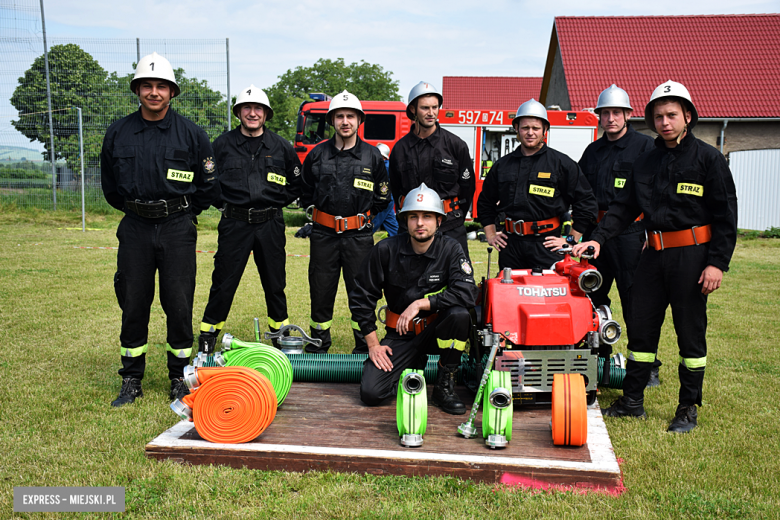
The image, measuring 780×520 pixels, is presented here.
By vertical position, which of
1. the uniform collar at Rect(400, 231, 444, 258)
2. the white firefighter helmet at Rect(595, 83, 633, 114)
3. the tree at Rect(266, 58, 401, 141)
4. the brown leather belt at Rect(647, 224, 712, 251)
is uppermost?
the tree at Rect(266, 58, 401, 141)

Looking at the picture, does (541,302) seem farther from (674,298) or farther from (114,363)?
(114,363)

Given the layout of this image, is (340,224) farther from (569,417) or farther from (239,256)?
(569,417)

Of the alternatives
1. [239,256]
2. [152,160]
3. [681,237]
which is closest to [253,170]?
[239,256]

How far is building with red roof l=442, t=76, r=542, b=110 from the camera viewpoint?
117ft

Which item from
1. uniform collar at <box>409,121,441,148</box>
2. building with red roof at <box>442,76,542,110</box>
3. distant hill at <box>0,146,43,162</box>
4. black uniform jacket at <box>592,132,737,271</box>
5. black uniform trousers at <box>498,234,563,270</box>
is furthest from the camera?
building with red roof at <box>442,76,542,110</box>

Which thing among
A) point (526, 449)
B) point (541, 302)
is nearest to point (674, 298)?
point (541, 302)

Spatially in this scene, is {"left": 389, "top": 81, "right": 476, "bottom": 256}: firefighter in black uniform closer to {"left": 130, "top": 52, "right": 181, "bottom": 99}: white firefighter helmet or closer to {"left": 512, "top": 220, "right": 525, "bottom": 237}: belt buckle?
{"left": 512, "top": 220, "right": 525, "bottom": 237}: belt buckle

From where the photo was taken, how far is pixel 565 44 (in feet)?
77.2

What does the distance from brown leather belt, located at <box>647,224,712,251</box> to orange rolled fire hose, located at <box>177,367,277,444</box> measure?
2975 mm

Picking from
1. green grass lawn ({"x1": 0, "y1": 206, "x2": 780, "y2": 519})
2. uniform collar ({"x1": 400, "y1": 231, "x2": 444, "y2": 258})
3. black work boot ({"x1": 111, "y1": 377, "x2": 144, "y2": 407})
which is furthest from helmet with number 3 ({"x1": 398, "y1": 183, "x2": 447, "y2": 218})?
black work boot ({"x1": 111, "y1": 377, "x2": 144, "y2": 407})

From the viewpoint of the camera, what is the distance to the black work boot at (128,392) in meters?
4.70

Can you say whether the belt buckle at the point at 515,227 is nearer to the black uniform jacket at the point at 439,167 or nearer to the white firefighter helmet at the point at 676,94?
the black uniform jacket at the point at 439,167

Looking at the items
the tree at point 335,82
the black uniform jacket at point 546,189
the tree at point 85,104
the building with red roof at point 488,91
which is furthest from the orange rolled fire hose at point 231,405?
the tree at point 335,82

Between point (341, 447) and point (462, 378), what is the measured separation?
5.37 ft
